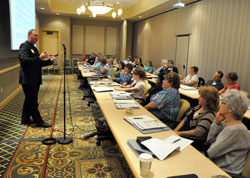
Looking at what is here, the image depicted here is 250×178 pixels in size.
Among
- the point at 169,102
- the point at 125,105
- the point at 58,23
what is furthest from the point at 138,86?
the point at 58,23

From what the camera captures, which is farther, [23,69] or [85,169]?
[23,69]

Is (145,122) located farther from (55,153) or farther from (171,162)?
(55,153)

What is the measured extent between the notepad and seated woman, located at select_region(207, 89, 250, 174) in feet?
0.84

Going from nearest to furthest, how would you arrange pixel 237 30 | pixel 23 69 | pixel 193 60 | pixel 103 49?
pixel 23 69
pixel 237 30
pixel 193 60
pixel 103 49

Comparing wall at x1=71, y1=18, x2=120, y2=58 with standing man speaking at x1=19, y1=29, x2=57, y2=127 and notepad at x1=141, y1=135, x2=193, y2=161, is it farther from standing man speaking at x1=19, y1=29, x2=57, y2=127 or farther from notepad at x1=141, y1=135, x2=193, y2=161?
notepad at x1=141, y1=135, x2=193, y2=161

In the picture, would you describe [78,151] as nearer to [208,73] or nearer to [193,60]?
[208,73]

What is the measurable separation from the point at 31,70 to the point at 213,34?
18.6 ft

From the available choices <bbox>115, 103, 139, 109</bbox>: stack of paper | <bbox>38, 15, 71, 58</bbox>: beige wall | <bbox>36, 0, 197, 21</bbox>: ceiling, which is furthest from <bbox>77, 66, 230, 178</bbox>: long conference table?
<bbox>38, 15, 71, 58</bbox>: beige wall

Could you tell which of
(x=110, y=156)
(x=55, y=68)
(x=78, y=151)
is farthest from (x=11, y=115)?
(x=55, y=68)

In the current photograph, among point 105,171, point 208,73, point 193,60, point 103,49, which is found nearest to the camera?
point 105,171

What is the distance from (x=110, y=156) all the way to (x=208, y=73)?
5.23m

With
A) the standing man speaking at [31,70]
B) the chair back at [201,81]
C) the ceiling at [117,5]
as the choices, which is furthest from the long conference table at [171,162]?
the ceiling at [117,5]

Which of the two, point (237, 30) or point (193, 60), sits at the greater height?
point (237, 30)

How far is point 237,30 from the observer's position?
6039mm
